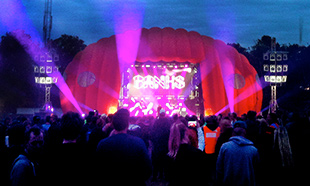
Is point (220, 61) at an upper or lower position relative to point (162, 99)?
upper

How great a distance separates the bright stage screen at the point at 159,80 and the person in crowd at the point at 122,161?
18823 millimetres

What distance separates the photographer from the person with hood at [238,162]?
395 cm

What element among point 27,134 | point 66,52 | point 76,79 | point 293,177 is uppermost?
point 66,52

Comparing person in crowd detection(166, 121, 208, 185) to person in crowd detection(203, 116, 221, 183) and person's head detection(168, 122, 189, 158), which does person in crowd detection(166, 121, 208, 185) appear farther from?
person in crowd detection(203, 116, 221, 183)

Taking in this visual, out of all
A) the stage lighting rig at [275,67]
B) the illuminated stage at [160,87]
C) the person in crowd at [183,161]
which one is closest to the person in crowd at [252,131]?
the person in crowd at [183,161]

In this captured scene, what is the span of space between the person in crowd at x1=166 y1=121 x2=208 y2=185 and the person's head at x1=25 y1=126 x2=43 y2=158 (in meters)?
1.41

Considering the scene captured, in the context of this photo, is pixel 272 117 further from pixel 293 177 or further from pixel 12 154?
pixel 12 154

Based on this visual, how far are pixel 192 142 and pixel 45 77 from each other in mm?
17652

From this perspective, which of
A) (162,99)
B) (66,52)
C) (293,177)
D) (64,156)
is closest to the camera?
(64,156)

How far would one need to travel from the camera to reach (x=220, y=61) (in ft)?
66.4

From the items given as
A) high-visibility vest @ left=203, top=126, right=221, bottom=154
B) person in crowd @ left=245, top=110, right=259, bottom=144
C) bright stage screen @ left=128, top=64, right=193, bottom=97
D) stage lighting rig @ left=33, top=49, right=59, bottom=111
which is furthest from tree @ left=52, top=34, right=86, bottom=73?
person in crowd @ left=245, top=110, right=259, bottom=144

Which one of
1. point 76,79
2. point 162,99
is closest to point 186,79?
point 162,99

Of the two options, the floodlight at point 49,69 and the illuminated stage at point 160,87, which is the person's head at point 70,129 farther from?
the illuminated stage at point 160,87

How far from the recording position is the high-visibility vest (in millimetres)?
6527
